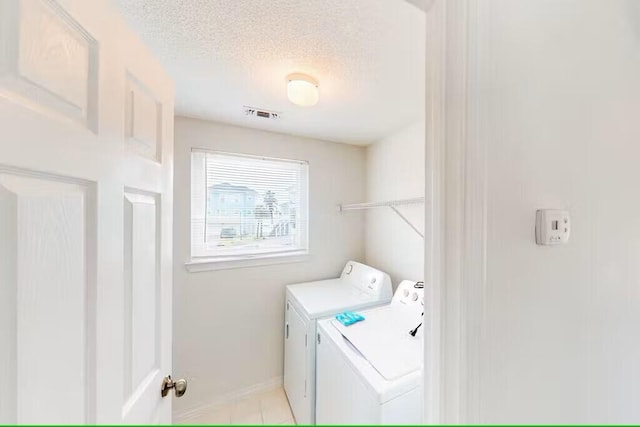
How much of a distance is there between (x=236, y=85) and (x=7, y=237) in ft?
4.33

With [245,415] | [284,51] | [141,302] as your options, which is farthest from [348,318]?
[284,51]

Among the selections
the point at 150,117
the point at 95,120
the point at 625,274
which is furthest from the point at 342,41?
the point at 625,274

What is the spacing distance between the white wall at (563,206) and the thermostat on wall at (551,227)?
0.9 inches

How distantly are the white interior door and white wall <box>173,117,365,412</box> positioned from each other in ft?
4.13

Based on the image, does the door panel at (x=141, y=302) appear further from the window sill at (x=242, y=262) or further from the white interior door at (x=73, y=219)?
the window sill at (x=242, y=262)

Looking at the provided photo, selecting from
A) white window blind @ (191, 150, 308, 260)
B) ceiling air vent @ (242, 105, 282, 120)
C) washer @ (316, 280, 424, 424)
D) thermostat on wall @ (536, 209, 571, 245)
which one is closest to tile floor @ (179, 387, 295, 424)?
washer @ (316, 280, 424, 424)

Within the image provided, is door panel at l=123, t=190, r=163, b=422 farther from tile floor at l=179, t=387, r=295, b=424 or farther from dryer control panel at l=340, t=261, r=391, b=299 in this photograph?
dryer control panel at l=340, t=261, r=391, b=299

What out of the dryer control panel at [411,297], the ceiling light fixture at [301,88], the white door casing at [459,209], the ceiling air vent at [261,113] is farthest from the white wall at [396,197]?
the white door casing at [459,209]

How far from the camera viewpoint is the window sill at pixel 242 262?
6.34 ft

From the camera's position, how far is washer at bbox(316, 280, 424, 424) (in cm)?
81

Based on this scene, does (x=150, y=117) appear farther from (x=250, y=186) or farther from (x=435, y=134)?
(x=250, y=186)

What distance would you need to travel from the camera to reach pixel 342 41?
108cm

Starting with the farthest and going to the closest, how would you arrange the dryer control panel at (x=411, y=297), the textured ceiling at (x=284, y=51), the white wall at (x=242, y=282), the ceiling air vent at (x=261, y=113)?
1. the white wall at (x=242, y=282)
2. the ceiling air vent at (x=261, y=113)
3. the dryer control panel at (x=411, y=297)
4. the textured ceiling at (x=284, y=51)

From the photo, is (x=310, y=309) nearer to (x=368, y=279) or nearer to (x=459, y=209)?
(x=368, y=279)
